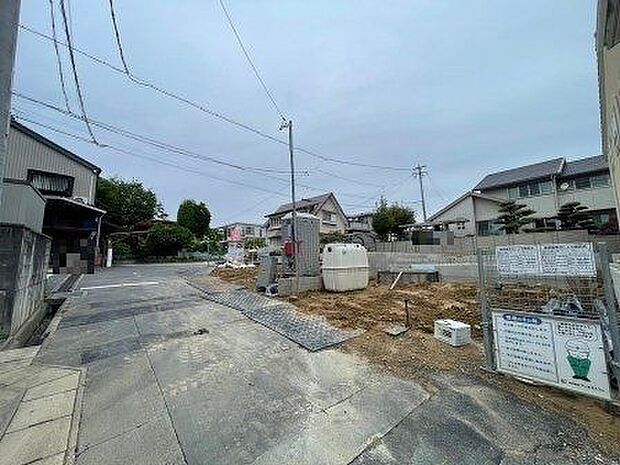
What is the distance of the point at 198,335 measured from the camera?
460cm

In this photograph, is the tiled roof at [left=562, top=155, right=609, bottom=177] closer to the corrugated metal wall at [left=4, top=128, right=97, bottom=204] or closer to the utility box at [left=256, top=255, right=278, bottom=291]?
the utility box at [left=256, top=255, right=278, bottom=291]

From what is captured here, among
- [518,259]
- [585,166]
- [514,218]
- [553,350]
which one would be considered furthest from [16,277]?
[585,166]

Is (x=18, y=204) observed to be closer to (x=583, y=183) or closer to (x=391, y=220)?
(x=391, y=220)

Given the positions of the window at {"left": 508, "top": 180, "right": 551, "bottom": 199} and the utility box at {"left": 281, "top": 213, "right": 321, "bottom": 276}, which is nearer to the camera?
the utility box at {"left": 281, "top": 213, "right": 321, "bottom": 276}

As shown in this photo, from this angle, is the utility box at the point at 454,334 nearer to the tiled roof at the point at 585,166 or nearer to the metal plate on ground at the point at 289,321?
the metal plate on ground at the point at 289,321

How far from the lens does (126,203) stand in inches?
1233

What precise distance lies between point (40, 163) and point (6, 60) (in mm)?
19620

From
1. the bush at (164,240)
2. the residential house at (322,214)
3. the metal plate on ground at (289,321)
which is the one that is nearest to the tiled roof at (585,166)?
the residential house at (322,214)

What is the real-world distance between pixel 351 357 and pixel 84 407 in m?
2.83

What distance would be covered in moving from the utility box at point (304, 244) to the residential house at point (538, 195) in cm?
1549

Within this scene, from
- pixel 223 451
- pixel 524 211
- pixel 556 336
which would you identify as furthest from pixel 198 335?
pixel 524 211

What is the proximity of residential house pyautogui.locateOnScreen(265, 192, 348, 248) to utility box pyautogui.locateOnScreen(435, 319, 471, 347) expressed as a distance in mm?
26176

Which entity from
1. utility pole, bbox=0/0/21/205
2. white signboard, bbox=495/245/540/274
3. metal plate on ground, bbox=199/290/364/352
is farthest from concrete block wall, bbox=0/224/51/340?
white signboard, bbox=495/245/540/274

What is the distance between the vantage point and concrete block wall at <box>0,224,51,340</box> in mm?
4094
